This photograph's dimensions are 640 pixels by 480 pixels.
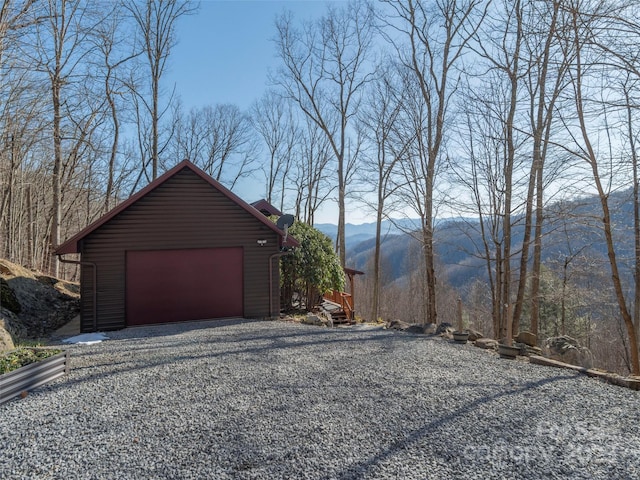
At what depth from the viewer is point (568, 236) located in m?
8.80

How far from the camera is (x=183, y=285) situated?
916 centimetres

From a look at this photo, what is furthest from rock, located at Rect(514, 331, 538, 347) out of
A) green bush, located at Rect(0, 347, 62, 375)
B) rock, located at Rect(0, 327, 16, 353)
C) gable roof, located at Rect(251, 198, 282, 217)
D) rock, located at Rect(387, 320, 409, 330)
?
gable roof, located at Rect(251, 198, 282, 217)

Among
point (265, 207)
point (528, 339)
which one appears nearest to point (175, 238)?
point (265, 207)

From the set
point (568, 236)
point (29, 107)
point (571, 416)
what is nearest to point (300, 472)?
point (571, 416)

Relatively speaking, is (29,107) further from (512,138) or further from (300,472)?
(512,138)

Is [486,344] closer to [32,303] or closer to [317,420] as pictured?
[317,420]

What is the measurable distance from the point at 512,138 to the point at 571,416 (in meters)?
8.99

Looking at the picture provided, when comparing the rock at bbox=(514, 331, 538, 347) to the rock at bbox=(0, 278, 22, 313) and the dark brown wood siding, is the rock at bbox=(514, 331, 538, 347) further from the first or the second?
the rock at bbox=(0, 278, 22, 313)

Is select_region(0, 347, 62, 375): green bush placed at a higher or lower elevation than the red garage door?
lower

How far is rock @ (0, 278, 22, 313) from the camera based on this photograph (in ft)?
27.7

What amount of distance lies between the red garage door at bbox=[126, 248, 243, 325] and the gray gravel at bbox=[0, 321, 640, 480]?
320 centimetres

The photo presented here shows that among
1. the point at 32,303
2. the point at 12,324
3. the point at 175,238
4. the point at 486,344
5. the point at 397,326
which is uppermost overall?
the point at 175,238

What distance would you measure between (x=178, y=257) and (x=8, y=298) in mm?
4129

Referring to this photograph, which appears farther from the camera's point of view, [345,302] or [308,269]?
[345,302]
